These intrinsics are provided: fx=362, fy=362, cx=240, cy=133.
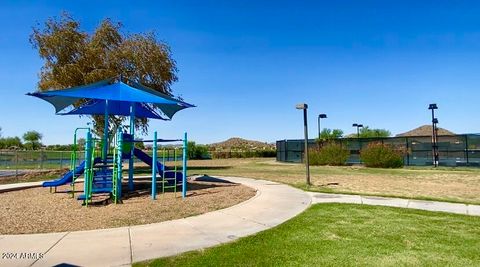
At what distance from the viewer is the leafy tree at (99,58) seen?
73.8 ft

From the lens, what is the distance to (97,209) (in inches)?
352

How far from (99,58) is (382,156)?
19793 mm

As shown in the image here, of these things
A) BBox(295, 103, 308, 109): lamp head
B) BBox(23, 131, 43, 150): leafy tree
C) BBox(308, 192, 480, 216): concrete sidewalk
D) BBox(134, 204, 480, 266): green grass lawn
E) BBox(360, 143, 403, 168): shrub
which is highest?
BBox(23, 131, 43, 150): leafy tree

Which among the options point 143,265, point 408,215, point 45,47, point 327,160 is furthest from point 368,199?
point 45,47

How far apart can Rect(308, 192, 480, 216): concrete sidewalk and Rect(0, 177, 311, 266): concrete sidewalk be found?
99.7 inches

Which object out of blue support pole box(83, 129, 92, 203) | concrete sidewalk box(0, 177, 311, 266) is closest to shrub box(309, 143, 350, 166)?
concrete sidewalk box(0, 177, 311, 266)

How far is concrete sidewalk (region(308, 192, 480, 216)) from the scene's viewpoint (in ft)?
29.1

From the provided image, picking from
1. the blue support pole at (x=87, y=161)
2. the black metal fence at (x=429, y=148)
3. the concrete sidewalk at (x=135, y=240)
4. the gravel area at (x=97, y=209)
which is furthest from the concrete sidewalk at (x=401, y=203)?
the black metal fence at (x=429, y=148)

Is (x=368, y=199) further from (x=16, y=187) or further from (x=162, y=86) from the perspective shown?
(x=162, y=86)

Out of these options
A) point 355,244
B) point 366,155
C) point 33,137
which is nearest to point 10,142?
point 33,137

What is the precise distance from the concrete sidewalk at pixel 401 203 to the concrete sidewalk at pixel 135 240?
2.53 metres

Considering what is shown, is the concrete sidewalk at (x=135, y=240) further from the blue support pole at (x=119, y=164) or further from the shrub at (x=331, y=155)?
the shrub at (x=331, y=155)

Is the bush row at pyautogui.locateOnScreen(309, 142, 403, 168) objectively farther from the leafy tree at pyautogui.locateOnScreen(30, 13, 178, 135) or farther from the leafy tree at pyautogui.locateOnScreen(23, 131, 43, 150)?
the leafy tree at pyautogui.locateOnScreen(23, 131, 43, 150)

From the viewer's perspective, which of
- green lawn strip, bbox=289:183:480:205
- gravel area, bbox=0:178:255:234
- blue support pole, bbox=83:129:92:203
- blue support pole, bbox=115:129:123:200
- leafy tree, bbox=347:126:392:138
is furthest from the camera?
leafy tree, bbox=347:126:392:138
